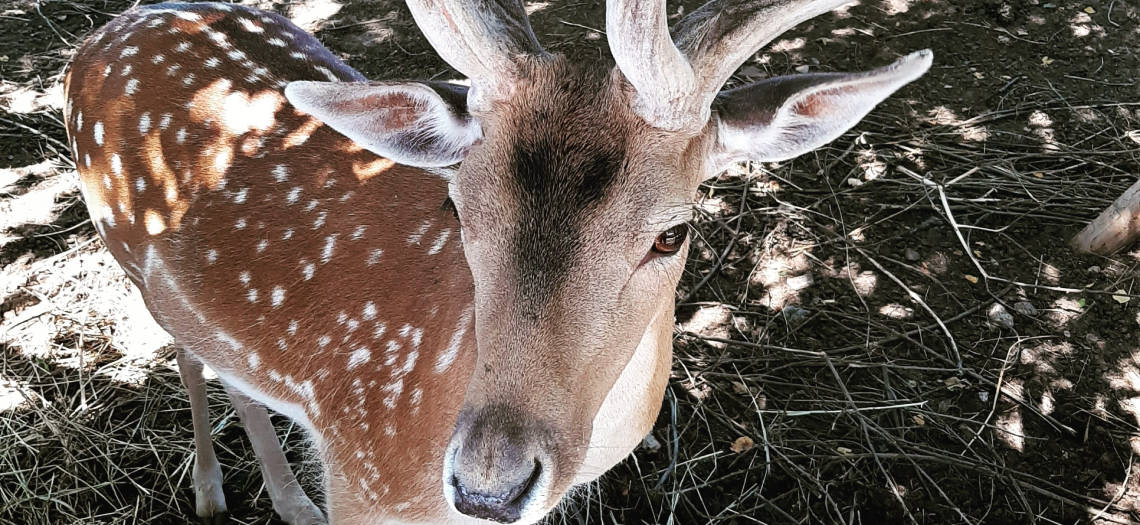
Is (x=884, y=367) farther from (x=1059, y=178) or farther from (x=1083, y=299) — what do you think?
(x=1059, y=178)

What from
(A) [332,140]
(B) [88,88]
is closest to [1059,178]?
(A) [332,140]

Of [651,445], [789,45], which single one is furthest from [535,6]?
[651,445]

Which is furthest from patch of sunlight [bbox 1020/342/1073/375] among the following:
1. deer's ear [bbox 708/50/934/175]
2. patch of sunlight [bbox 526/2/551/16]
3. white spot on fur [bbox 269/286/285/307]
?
patch of sunlight [bbox 526/2/551/16]

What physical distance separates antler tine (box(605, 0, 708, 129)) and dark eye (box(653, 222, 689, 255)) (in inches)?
8.1

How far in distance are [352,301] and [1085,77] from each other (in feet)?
14.2

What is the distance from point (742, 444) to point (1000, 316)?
1.33m

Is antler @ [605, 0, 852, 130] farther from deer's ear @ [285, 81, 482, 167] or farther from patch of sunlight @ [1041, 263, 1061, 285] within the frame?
patch of sunlight @ [1041, 263, 1061, 285]

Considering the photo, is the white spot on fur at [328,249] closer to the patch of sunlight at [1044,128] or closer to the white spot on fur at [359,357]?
the white spot on fur at [359,357]

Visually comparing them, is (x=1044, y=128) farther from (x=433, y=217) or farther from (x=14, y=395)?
(x=14, y=395)

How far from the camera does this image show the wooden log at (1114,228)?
11.0ft

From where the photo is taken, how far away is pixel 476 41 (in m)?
1.58

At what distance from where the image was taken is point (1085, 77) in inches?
177

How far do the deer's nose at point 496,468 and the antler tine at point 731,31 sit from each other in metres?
0.74

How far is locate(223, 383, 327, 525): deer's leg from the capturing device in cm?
295
